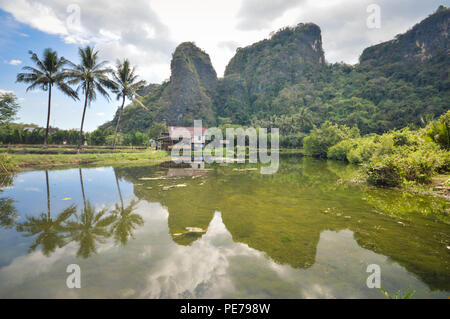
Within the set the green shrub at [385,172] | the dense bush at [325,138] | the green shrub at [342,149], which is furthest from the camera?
the dense bush at [325,138]

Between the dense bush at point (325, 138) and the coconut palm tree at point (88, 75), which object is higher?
the coconut palm tree at point (88, 75)

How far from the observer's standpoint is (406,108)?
5859cm

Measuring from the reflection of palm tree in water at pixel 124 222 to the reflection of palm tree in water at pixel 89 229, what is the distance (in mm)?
152

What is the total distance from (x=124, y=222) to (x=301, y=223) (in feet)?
13.9

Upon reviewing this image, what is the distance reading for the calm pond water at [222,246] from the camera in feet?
8.79

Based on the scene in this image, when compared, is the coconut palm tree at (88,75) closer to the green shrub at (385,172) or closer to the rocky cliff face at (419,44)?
the green shrub at (385,172)

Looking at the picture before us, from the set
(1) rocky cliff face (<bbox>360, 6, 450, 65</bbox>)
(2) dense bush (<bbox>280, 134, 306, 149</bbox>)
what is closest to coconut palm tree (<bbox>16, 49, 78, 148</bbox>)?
(2) dense bush (<bbox>280, 134, 306, 149</bbox>)

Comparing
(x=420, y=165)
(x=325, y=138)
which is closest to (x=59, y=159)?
(x=420, y=165)

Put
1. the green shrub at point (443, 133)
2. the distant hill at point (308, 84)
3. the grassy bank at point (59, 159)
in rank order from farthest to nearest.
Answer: the distant hill at point (308, 84), the grassy bank at point (59, 159), the green shrub at point (443, 133)

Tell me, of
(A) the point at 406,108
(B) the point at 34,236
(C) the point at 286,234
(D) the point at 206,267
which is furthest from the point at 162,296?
(A) the point at 406,108

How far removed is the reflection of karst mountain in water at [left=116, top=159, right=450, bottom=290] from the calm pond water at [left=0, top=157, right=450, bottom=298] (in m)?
0.02

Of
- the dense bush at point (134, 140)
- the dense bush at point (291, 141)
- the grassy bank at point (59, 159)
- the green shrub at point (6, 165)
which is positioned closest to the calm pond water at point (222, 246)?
the green shrub at point (6, 165)

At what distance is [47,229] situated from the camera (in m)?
4.49
